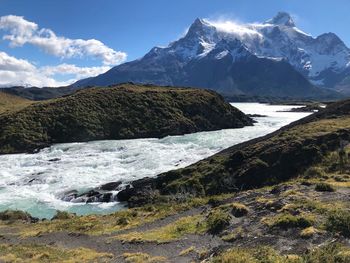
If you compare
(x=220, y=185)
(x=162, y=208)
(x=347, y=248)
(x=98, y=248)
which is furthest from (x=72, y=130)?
(x=347, y=248)

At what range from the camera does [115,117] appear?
137000mm

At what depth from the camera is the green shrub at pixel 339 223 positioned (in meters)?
26.2

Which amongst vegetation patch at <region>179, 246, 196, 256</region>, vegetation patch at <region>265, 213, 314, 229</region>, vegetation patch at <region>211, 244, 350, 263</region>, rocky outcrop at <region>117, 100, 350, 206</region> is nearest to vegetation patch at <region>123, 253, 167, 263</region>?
vegetation patch at <region>179, 246, 196, 256</region>

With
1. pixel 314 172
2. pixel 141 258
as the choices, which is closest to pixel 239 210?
pixel 141 258

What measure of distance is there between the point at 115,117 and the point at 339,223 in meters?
114

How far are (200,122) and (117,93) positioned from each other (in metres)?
31.7

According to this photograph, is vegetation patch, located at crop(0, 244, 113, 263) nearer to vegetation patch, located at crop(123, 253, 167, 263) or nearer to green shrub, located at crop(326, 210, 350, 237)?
vegetation patch, located at crop(123, 253, 167, 263)

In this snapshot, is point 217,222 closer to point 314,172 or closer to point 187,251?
point 187,251

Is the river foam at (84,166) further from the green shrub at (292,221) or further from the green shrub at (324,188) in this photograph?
the green shrub at (292,221)

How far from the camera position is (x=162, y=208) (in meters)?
44.4

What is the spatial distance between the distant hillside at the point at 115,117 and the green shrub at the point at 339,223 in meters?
94.4

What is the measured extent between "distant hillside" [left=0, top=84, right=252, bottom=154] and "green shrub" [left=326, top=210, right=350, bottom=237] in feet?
310

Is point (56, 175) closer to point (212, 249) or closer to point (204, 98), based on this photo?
point (212, 249)

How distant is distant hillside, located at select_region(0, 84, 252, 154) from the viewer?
122688 millimetres
